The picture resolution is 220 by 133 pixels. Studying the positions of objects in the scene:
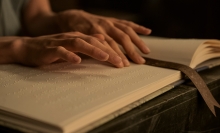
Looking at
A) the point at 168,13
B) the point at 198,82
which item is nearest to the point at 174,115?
the point at 198,82

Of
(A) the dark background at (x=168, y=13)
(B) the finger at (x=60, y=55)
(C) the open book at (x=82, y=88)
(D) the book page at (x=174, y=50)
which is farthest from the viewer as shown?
(A) the dark background at (x=168, y=13)

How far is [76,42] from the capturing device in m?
Result: 0.61

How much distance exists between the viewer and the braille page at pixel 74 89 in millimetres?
443

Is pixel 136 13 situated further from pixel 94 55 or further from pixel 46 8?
pixel 94 55

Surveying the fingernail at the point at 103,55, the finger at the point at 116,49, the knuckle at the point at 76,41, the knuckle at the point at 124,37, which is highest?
the knuckle at the point at 76,41

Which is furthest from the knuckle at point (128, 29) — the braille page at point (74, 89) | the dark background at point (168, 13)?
the dark background at point (168, 13)

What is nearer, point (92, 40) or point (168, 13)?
point (92, 40)

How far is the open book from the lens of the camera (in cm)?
44

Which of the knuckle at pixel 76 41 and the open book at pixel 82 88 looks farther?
the knuckle at pixel 76 41

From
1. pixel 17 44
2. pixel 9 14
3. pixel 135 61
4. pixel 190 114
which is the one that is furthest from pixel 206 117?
pixel 9 14

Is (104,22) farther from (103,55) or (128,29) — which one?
(103,55)

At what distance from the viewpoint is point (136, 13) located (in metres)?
1.76

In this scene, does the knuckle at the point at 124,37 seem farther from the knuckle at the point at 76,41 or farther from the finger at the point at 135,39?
the knuckle at the point at 76,41

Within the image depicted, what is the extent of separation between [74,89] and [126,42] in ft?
0.72
